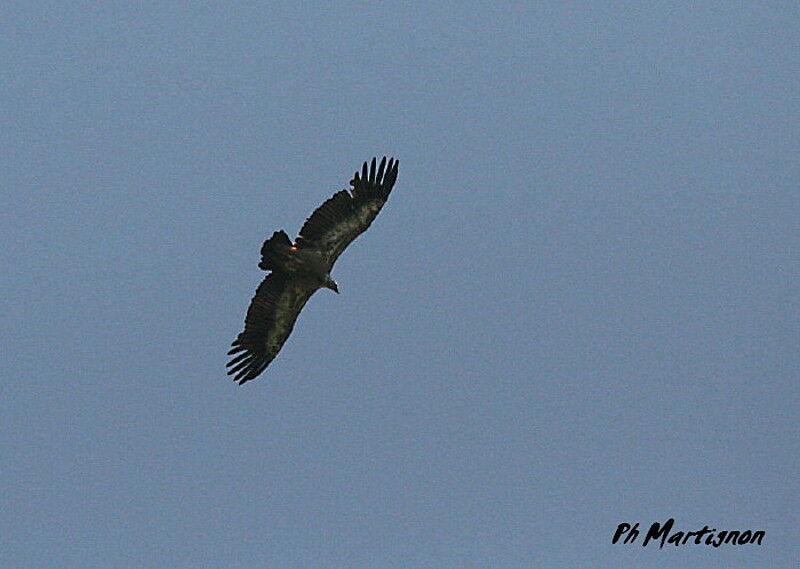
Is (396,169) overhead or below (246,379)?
overhead

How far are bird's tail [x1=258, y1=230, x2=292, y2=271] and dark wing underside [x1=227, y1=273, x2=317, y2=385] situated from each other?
3.62 ft

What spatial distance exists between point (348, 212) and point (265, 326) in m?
3.15

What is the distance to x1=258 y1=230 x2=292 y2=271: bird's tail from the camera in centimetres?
3145

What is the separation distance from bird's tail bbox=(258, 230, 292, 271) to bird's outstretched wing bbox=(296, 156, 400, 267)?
48cm

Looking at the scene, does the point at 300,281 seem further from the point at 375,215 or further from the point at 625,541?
the point at 625,541

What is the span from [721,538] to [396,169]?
1059 cm

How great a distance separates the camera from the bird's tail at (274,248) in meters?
31.5

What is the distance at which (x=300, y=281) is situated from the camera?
32.5 m

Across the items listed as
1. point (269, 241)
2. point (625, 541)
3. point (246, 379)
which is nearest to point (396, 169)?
point (269, 241)

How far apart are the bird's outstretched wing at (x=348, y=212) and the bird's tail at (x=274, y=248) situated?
1.57ft

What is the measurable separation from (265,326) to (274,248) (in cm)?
228

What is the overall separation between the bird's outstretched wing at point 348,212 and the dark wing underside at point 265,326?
1.20 meters

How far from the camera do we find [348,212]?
1259 inches

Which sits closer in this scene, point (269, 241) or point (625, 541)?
point (269, 241)
